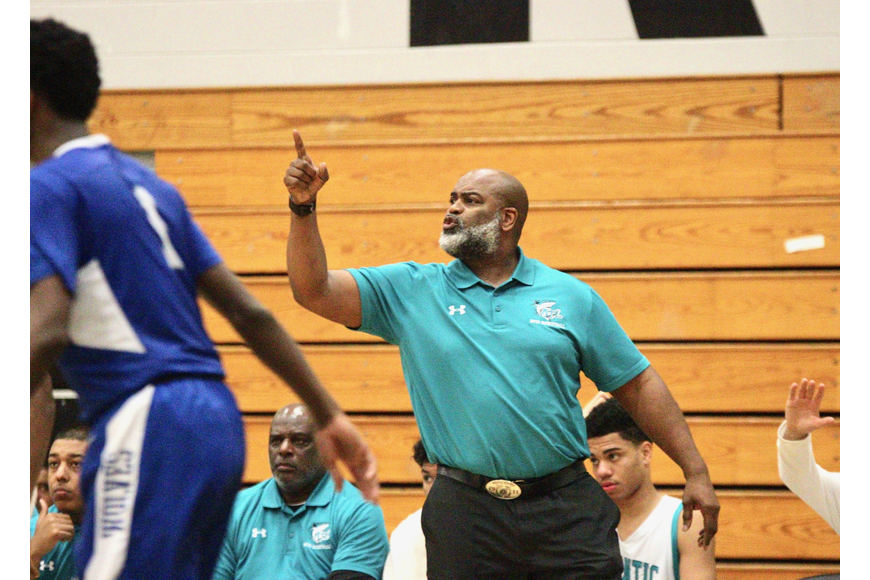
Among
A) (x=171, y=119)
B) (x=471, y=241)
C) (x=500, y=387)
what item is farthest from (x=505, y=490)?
(x=171, y=119)

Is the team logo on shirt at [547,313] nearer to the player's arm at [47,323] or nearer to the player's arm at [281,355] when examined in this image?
the player's arm at [281,355]

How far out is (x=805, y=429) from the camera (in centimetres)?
344

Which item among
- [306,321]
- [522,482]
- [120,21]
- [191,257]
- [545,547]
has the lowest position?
[545,547]

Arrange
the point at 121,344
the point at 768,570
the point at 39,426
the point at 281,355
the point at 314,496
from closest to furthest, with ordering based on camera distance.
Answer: the point at 121,344
the point at 281,355
the point at 39,426
the point at 314,496
the point at 768,570

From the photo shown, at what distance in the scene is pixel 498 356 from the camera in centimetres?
316

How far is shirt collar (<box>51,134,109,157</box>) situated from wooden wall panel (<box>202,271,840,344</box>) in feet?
11.9

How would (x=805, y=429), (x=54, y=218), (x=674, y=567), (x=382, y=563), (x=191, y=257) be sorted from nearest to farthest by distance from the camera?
(x=54, y=218) → (x=191, y=257) → (x=805, y=429) → (x=674, y=567) → (x=382, y=563)

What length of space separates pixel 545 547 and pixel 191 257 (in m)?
1.67

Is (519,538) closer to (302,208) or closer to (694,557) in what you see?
(694,557)

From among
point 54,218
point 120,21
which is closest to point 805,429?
point 54,218

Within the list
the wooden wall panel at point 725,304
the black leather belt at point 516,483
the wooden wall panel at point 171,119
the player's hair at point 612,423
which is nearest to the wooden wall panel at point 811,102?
the wooden wall panel at point 725,304

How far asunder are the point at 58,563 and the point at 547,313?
242 cm
